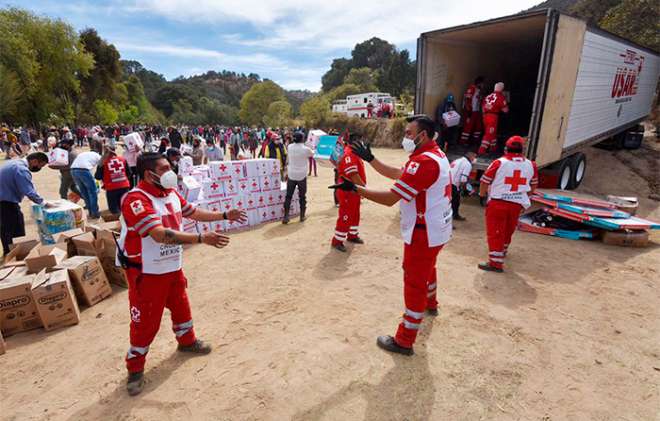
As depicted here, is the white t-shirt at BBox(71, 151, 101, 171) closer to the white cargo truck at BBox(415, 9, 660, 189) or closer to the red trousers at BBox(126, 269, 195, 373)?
the red trousers at BBox(126, 269, 195, 373)

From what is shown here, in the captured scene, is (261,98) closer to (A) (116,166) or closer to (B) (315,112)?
(B) (315,112)

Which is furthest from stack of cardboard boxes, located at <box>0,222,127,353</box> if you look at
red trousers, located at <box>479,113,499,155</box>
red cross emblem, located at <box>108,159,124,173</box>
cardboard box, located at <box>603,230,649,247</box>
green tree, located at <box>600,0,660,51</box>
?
green tree, located at <box>600,0,660,51</box>

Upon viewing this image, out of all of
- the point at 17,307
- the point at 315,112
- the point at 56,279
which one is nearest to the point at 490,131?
the point at 56,279

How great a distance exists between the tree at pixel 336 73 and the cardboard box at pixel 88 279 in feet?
283

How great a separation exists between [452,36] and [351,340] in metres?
7.54

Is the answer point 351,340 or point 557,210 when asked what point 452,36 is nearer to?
point 557,210

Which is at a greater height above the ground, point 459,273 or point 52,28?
point 52,28

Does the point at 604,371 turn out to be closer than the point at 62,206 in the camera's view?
Yes

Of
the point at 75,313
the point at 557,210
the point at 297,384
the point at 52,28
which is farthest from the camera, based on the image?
the point at 52,28

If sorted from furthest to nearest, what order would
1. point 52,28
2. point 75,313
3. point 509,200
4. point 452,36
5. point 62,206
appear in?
1. point 52,28
2. point 452,36
3. point 62,206
4. point 509,200
5. point 75,313

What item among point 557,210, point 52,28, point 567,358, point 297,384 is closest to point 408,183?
point 297,384

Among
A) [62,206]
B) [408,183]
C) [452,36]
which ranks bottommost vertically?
[62,206]

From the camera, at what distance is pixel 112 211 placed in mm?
7188

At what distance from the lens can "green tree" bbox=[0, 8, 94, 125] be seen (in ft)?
98.7
